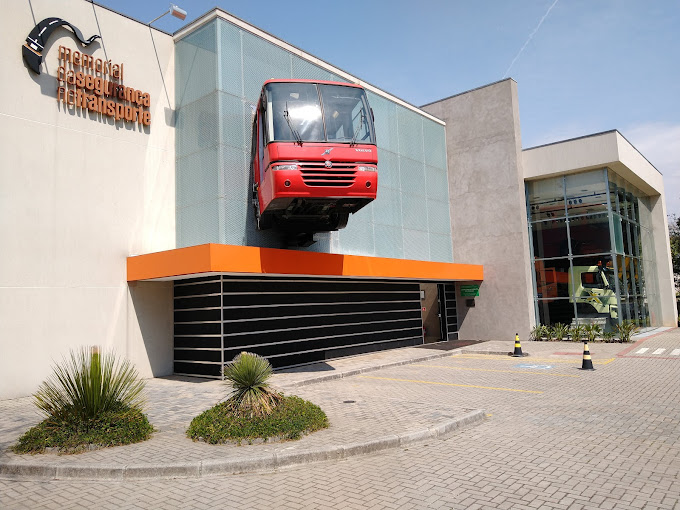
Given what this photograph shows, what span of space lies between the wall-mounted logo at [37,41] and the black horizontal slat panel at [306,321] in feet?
25.9

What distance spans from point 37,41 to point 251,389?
10498 millimetres

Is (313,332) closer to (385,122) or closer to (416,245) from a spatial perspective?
(416,245)

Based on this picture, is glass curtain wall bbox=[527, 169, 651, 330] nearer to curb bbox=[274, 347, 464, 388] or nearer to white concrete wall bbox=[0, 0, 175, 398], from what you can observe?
curb bbox=[274, 347, 464, 388]

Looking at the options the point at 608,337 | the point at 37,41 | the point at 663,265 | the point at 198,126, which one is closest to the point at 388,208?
the point at 198,126

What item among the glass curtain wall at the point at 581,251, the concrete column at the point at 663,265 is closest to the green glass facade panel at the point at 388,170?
the glass curtain wall at the point at 581,251

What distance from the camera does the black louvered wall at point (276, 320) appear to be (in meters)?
13.4

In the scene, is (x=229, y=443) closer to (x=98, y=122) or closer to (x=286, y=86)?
(x=286, y=86)

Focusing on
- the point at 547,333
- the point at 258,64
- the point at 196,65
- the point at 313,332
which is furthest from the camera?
the point at 547,333

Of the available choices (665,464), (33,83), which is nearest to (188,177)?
(33,83)

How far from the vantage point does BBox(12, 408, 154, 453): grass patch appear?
21.5ft

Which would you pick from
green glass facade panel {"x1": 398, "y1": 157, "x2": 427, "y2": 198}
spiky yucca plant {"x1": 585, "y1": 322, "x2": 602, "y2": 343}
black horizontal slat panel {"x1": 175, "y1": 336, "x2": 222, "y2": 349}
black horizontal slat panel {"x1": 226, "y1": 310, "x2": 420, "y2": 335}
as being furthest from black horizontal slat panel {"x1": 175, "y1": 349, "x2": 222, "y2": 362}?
spiky yucca plant {"x1": 585, "y1": 322, "x2": 602, "y2": 343}

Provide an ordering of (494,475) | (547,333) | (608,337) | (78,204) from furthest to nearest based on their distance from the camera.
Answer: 1. (547,333)
2. (608,337)
3. (78,204)
4. (494,475)

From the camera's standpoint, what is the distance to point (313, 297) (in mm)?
16375

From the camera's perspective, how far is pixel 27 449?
6.51 m
